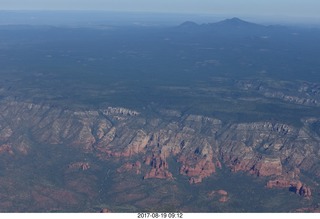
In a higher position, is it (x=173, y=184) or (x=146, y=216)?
(x=146, y=216)

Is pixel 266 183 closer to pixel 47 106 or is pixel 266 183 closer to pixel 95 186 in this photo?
pixel 95 186

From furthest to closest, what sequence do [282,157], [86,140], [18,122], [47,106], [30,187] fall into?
[47,106]
[18,122]
[86,140]
[282,157]
[30,187]

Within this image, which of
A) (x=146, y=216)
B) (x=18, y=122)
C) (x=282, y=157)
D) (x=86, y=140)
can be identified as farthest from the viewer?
(x=18, y=122)

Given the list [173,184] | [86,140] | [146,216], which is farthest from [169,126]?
[146,216]

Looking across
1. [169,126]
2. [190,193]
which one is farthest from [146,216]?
[169,126]

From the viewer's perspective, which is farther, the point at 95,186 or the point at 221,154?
the point at 221,154

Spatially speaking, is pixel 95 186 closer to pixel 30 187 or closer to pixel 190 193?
pixel 30 187
